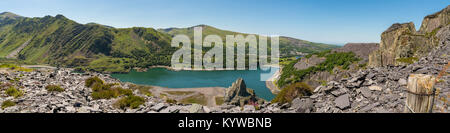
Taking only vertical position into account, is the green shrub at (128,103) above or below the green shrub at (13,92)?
below

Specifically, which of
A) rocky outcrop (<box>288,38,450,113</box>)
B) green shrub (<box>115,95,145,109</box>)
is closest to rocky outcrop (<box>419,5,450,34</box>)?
rocky outcrop (<box>288,38,450,113</box>)

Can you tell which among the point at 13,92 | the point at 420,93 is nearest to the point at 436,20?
the point at 420,93

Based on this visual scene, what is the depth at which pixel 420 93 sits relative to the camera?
4.02 m

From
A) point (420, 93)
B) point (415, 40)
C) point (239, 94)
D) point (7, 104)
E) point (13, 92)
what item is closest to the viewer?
point (420, 93)

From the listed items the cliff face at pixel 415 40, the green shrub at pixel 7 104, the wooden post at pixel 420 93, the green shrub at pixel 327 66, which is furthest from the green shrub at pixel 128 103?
the green shrub at pixel 327 66

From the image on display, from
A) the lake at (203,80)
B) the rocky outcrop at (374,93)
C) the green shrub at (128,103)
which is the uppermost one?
the rocky outcrop at (374,93)

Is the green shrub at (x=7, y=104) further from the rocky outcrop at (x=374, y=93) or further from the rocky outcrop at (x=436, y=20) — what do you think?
the rocky outcrop at (x=436, y=20)

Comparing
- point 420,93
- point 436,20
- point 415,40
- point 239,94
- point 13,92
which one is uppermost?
point 436,20

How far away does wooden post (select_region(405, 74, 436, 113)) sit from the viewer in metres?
3.90

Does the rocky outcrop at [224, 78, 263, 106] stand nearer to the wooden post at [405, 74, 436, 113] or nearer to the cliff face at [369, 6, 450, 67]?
the cliff face at [369, 6, 450, 67]

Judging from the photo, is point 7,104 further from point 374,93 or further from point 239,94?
point 239,94

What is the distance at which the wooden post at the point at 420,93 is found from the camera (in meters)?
3.90
